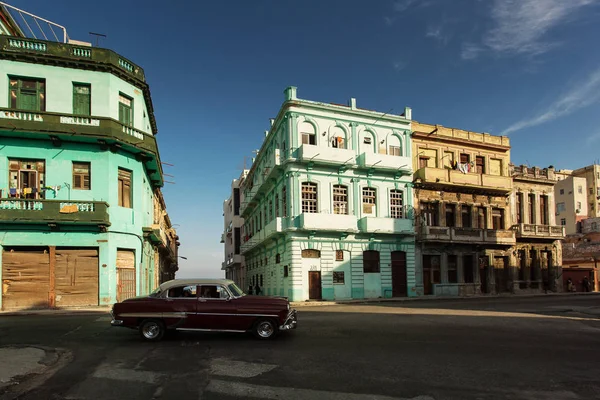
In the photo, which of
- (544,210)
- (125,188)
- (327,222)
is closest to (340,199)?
(327,222)

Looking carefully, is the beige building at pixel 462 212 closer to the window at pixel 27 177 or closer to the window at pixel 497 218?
the window at pixel 497 218

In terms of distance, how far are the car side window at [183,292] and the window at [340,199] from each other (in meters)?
21.0

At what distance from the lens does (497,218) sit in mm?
38219

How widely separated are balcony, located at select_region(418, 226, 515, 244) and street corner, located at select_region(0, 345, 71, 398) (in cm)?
2792

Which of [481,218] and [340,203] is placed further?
[481,218]

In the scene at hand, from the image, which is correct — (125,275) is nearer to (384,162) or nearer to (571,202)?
(384,162)

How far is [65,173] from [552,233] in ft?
128

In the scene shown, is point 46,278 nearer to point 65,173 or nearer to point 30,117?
point 65,173

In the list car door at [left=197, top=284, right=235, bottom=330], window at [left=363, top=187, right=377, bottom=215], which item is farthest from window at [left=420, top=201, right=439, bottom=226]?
car door at [left=197, top=284, right=235, bottom=330]

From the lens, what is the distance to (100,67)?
23.2 metres

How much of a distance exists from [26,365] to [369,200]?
26.7m

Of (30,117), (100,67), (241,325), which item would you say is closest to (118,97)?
(100,67)

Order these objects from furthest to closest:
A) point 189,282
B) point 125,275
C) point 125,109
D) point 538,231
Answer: point 538,231, point 125,109, point 125,275, point 189,282

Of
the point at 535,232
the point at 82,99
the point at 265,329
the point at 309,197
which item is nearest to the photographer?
the point at 265,329
